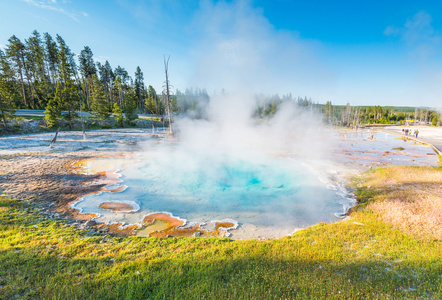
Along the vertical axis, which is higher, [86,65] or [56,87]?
[86,65]

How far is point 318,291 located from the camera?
10.5 feet

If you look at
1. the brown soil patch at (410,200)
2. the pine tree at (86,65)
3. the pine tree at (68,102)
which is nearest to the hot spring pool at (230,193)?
the brown soil patch at (410,200)

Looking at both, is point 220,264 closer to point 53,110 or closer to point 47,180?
point 47,180

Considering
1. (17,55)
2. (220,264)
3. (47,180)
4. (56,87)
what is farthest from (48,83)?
(220,264)

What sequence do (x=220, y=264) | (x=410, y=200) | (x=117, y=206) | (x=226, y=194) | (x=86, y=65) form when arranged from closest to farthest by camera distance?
(x=220, y=264) → (x=410, y=200) → (x=117, y=206) → (x=226, y=194) → (x=86, y=65)

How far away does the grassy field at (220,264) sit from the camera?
3.19m

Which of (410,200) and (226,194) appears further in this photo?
(226,194)

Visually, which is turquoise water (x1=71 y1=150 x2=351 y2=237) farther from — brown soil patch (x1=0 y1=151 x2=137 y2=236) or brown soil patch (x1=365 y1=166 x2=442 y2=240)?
brown soil patch (x1=365 y1=166 x2=442 y2=240)

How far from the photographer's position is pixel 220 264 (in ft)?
13.2

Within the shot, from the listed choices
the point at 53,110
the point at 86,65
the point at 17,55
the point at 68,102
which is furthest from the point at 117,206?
the point at 86,65

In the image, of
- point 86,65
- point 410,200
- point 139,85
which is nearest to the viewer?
point 410,200

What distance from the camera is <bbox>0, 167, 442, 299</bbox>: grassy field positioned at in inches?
126

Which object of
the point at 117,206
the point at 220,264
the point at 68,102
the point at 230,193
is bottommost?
the point at 230,193

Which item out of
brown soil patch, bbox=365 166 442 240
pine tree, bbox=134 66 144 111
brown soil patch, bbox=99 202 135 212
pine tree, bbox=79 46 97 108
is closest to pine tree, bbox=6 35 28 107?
pine tree, bbox=79 46 97 108
